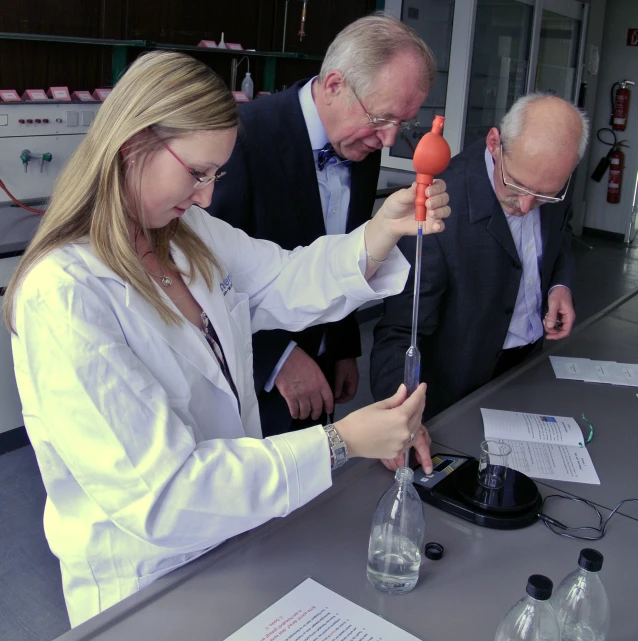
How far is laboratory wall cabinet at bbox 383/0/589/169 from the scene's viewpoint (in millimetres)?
5426

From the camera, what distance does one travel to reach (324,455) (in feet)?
3.69

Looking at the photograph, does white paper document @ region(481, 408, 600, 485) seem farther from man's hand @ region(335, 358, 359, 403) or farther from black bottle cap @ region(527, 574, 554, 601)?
black bottle cap @ region(527, 574, 554, 601)

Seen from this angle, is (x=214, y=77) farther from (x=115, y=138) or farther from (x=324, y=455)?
(x=324, y=455)

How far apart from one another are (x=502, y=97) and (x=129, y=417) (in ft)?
19.2

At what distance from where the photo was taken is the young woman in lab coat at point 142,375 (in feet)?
3.32

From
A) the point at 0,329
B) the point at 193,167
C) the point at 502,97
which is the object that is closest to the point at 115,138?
the point at 193,167

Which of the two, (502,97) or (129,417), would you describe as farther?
(502,97)

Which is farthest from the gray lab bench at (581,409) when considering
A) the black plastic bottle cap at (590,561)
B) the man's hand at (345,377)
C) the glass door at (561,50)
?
the glass door at (561,50)

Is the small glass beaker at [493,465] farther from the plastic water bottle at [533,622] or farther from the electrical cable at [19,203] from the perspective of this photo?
the electrical cable at [19,203]

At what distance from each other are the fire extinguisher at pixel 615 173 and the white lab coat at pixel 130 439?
6982 mm

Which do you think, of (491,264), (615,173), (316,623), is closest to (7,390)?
(491,264)

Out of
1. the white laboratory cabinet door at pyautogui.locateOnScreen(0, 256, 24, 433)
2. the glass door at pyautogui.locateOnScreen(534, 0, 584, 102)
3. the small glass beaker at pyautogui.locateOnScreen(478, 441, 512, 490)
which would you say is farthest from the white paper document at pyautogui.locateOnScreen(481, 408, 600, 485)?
the glass door at pyautogui.locateOnScreen(534, 0, 584, 102)

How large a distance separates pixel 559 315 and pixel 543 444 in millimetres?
568

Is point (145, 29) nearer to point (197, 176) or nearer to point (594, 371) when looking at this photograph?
point (594, 371)
